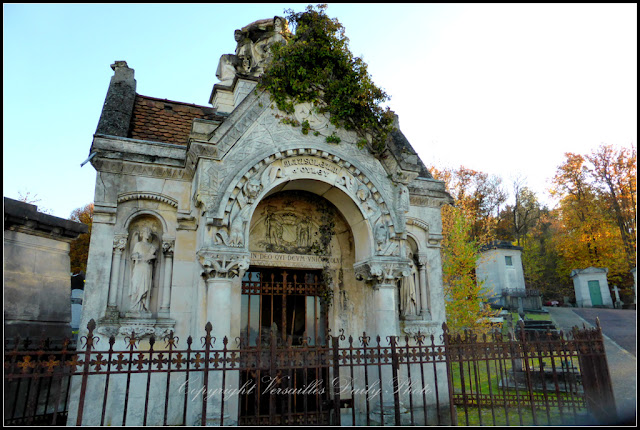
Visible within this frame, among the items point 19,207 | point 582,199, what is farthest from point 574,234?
point 19,207

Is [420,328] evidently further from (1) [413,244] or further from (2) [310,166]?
(2) [310,166]

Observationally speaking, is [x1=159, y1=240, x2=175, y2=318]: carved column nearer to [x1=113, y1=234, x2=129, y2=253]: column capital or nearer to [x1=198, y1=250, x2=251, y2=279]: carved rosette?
[x1=113, y1=234, x2=129, y2=253]: column capital

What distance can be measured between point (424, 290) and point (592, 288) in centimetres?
2955

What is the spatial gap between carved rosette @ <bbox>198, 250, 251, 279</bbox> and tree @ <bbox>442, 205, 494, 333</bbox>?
1232 centimetres

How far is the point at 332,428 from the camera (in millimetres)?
5648

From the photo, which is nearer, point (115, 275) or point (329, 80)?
point (115, 275)

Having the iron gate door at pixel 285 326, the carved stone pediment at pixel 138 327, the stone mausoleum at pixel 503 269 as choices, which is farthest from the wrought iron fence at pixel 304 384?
the stone mausoleum at pixel 503 269

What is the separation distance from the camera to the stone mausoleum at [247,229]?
7.89 meters

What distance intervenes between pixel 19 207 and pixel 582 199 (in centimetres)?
3983

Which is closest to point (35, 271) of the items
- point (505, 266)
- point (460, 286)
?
point (460, 286)

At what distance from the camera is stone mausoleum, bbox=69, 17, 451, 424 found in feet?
25.9

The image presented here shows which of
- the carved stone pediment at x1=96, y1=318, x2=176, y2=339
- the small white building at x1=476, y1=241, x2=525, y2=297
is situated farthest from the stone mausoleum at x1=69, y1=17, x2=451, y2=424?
the small white building at x1=476, y1=241, x2=525, y2=297

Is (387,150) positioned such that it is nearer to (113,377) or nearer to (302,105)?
(302,105)

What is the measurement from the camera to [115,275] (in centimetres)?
821
